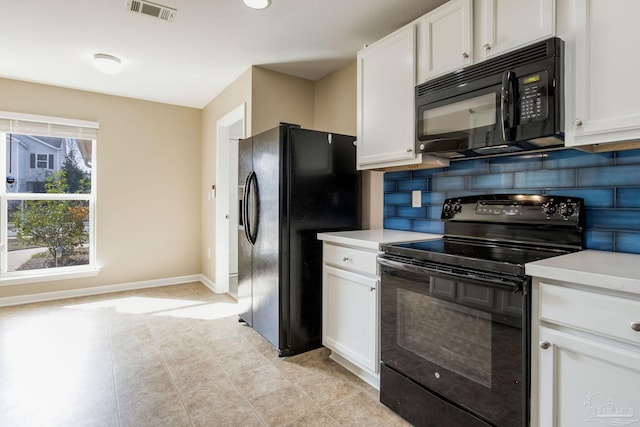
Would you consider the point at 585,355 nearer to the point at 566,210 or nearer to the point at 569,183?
the point at 566,210

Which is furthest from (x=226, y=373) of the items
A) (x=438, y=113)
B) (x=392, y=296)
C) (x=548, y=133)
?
(x=548, y=133)

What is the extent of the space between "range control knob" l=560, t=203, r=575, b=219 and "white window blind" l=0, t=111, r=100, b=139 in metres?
4.65

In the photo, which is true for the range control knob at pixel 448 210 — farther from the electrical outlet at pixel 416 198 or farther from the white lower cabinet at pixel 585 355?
the white lower cabinet at pixel 585 355

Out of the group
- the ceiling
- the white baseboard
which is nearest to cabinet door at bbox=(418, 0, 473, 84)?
the ceiling

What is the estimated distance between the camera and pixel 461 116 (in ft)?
5.83

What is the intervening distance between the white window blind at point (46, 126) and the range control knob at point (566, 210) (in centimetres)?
465

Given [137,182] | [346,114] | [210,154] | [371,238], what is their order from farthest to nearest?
[210,154], [137,182], [346,114], [371,238]

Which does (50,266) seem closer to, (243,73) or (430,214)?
(243,73)

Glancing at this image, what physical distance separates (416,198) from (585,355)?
4.69ft

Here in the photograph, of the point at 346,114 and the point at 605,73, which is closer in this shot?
the point at 605,73

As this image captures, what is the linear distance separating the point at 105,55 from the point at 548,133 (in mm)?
3421

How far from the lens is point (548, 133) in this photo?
143 centimetres

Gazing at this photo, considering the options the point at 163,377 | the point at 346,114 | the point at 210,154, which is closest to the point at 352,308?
the point at 163,377

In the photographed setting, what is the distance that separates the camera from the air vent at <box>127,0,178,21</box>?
2209 millimetres
